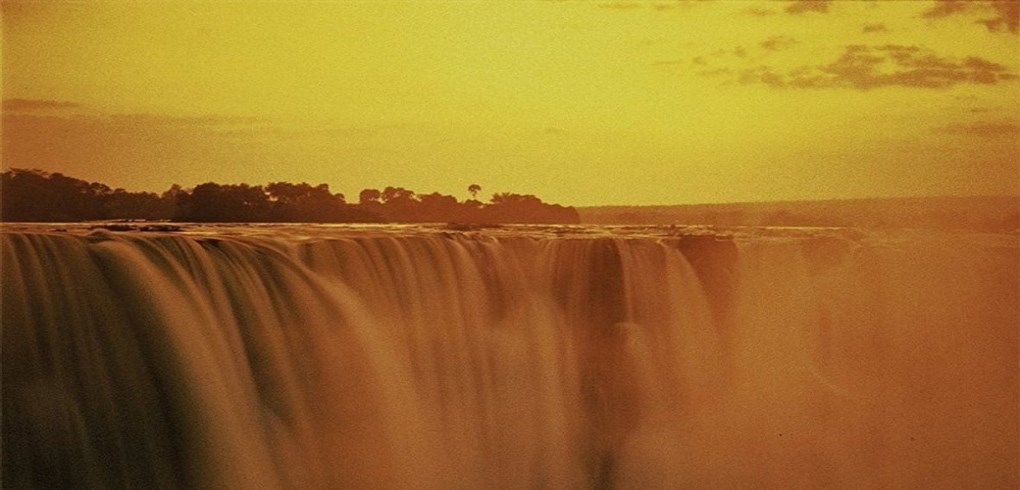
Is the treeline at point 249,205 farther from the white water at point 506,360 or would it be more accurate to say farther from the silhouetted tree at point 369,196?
the white water at point 506,360

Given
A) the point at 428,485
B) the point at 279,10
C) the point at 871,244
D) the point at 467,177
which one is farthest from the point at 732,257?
the point at 279,10

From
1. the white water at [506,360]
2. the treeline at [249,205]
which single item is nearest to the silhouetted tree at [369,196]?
the treeline at [249,205]

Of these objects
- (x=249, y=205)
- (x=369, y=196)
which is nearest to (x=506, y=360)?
(x=369, y=196)

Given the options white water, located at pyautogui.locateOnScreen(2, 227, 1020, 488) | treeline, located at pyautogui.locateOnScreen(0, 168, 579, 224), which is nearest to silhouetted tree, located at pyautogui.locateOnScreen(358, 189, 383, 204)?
treeline, located at pyautogui.locateOnScreen(0, 168, 579, 224)

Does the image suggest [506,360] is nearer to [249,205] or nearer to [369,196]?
[369,196]

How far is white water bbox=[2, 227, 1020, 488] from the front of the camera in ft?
20.6

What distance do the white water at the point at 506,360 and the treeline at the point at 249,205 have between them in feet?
1.06

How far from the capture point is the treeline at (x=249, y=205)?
290 inches

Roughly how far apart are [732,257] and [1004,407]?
2878mm

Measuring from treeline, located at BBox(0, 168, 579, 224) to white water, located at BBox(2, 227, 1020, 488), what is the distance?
0.32 meters

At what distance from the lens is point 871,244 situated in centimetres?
1109

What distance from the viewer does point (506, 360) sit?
8.83 meters

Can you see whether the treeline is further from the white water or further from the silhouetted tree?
the white water

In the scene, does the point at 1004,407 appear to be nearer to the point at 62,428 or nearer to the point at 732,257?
the point at 732,257
